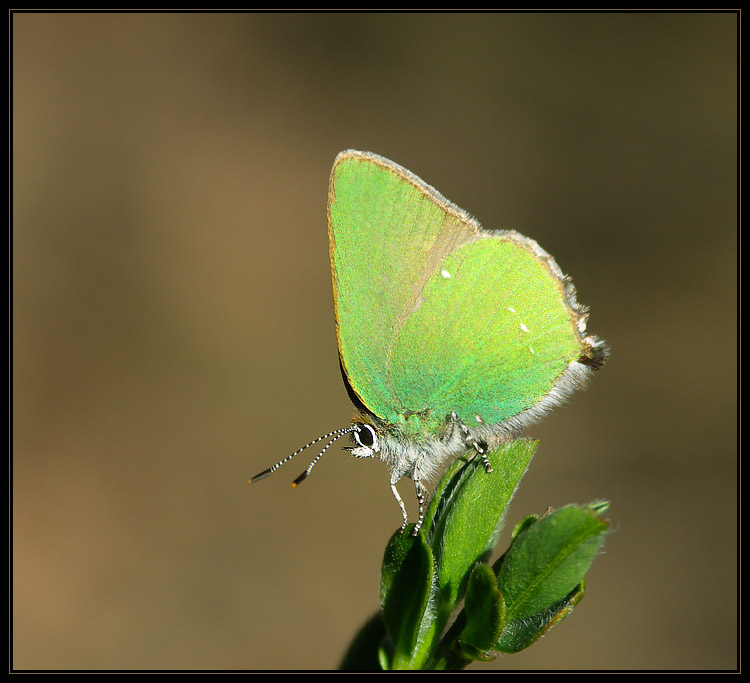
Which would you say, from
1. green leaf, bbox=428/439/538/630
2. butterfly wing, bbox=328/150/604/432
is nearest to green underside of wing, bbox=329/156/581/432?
butterfly wing, bbox=328/150/604/432

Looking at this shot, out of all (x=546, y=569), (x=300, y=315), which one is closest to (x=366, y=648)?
(x=546, y=569)

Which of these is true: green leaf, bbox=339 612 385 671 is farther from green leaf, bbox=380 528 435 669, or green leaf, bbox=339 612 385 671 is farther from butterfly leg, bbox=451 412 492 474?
butterfly leg, bbox=451 412 492 474

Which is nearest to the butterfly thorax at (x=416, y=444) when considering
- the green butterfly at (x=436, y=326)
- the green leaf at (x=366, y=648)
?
the green butterfly at (x=436, y=326)

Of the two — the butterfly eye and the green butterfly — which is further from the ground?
the green butterfly

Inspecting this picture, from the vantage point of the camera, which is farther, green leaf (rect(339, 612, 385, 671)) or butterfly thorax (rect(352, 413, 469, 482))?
butterfly thorax (rect(352, 413, 469, 482))

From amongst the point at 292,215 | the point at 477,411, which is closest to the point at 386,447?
the point at 477,411

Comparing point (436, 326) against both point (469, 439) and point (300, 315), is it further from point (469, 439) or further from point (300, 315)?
point (300, 315)

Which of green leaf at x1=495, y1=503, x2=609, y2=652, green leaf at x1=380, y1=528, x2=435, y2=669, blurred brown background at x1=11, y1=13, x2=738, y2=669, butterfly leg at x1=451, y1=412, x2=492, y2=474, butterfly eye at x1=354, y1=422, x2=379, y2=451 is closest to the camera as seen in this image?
green leaf at x1=495, y1=503, x2=609, y2=652
